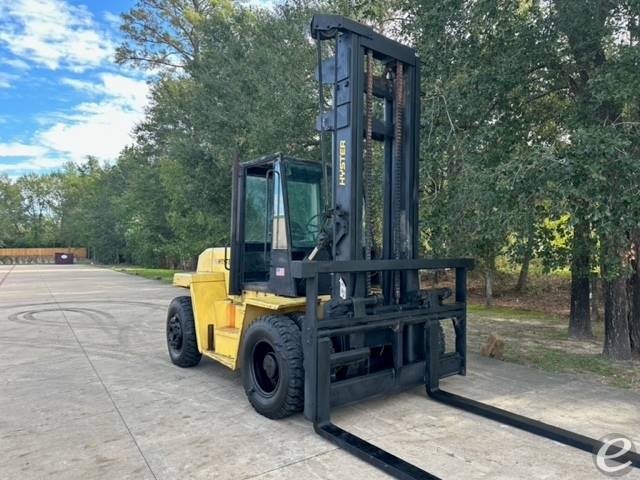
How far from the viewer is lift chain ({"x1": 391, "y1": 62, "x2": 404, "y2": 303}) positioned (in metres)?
4.66

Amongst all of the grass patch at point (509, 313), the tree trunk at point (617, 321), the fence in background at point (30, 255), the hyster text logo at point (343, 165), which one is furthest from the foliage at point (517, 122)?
the fence in background at point (30, 255)

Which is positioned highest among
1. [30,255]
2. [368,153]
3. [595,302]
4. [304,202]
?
[368,153]

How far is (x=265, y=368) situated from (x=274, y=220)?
146 centimetres

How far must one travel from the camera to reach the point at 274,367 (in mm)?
4203

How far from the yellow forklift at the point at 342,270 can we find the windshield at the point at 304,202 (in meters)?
0.01

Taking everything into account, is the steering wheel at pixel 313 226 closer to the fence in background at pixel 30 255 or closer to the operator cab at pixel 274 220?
the operator cab at pixel 274 220

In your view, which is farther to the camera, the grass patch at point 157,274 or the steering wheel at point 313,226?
the grass patch at point 157,274

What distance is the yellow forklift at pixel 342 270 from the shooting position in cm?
394

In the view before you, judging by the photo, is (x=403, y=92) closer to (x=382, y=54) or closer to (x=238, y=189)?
(x=382, y=54)

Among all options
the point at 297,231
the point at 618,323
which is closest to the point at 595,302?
the point at 618,323

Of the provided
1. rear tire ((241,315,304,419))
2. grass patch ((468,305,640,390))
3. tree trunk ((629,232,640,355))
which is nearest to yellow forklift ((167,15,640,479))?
rear tire ((241,315,304,419))

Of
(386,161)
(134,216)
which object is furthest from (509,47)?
(134,216)

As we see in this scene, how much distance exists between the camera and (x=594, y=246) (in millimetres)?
5949

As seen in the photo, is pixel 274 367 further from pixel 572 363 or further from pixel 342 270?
pixel 572 363
